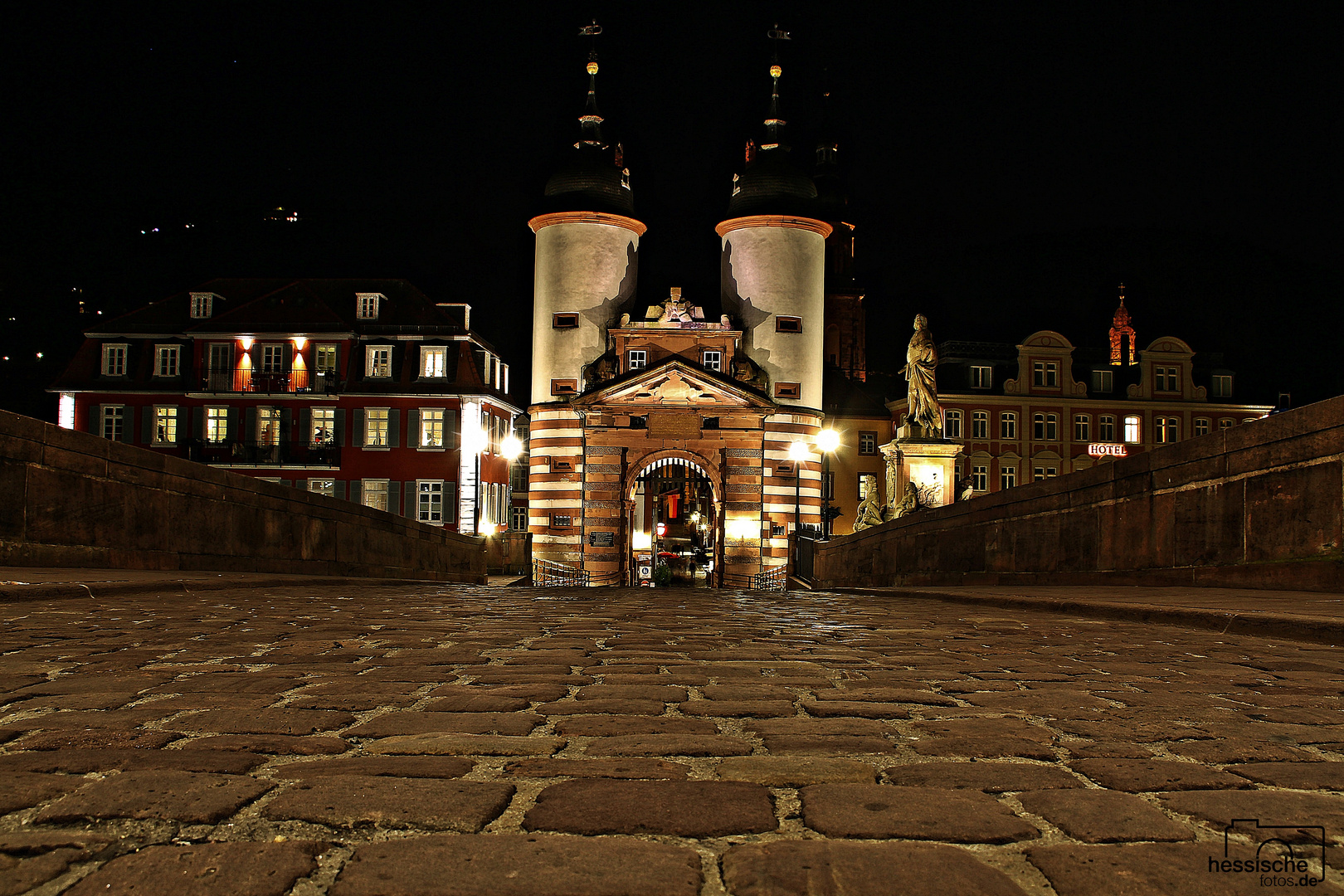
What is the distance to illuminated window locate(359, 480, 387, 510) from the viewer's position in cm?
4562

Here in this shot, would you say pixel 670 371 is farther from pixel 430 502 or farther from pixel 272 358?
pixel 272 358

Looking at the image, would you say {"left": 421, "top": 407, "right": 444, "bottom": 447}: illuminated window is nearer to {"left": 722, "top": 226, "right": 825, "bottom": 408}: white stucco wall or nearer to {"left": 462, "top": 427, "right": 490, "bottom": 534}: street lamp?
{"left": 462, "top": 427, "right": 490, "bottom": 534}: street lamp

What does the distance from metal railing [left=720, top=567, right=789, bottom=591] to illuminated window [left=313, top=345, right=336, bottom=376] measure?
1850 cm

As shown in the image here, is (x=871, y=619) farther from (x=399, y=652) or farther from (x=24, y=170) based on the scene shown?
(x=24, y=170)

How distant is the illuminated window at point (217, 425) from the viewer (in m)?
46.2

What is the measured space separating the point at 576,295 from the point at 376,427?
9.89 m

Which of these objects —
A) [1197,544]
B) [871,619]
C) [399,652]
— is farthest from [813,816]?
[1197,544]

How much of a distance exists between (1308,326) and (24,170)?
314 ft

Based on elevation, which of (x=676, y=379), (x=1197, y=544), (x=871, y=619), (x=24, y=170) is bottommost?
(x=871, y=619)

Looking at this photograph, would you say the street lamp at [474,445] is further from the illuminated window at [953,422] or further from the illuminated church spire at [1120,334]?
the illuminated church spire at [1120,334]

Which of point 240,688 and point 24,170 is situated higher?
point 24,170

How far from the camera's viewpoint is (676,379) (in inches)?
1642

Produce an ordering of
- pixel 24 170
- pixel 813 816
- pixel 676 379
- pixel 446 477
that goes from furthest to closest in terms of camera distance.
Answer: pixel 446 477 < pixel 676 379 < pixel 24 170 < pixel 813 816

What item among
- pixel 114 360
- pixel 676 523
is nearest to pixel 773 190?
pixel 114 360
